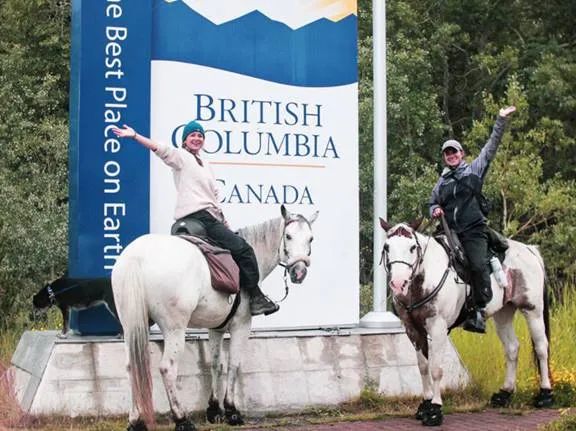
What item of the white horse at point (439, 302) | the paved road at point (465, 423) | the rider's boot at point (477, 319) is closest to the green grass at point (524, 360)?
the white horse at point (439, 302)

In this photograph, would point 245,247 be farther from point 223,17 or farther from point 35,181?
point 35,181

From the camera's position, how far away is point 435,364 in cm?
870

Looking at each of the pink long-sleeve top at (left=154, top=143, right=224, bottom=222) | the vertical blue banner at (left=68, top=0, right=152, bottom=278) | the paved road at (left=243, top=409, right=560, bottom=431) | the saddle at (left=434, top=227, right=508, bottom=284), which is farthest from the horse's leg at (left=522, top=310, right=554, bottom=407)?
the vertical blue banner at (left=68, top=0, right=152, bottom=278)

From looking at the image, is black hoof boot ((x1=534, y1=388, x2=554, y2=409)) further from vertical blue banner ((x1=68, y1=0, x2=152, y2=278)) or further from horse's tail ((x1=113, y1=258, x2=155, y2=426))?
vertical blue banner ((x1=68, y1=0, x2=152, y2=278))

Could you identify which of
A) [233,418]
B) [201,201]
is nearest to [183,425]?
[233,418]

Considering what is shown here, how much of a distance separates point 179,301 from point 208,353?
1.72 metres

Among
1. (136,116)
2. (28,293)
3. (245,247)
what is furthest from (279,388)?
(28,293)

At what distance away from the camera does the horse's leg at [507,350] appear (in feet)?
32.0

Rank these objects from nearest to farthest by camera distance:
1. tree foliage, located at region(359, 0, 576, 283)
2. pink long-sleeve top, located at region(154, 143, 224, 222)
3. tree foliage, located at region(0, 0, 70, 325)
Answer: pink long-sleeve top, located at region(154, 143, 224, 222)
tree foliage, located at region(0, 0, 70, 325)
tree foliage, located at region(359, 0, 576, 283)

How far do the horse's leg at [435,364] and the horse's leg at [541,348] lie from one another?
5.25 feet

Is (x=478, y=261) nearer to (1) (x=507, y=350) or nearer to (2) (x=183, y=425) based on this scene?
(1) (x=507, y=350)

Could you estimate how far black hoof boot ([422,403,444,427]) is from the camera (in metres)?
8.64

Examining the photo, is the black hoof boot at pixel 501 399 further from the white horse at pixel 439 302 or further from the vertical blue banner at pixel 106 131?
the vertical blue banner at pixel 106 131

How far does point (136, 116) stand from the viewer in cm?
944
